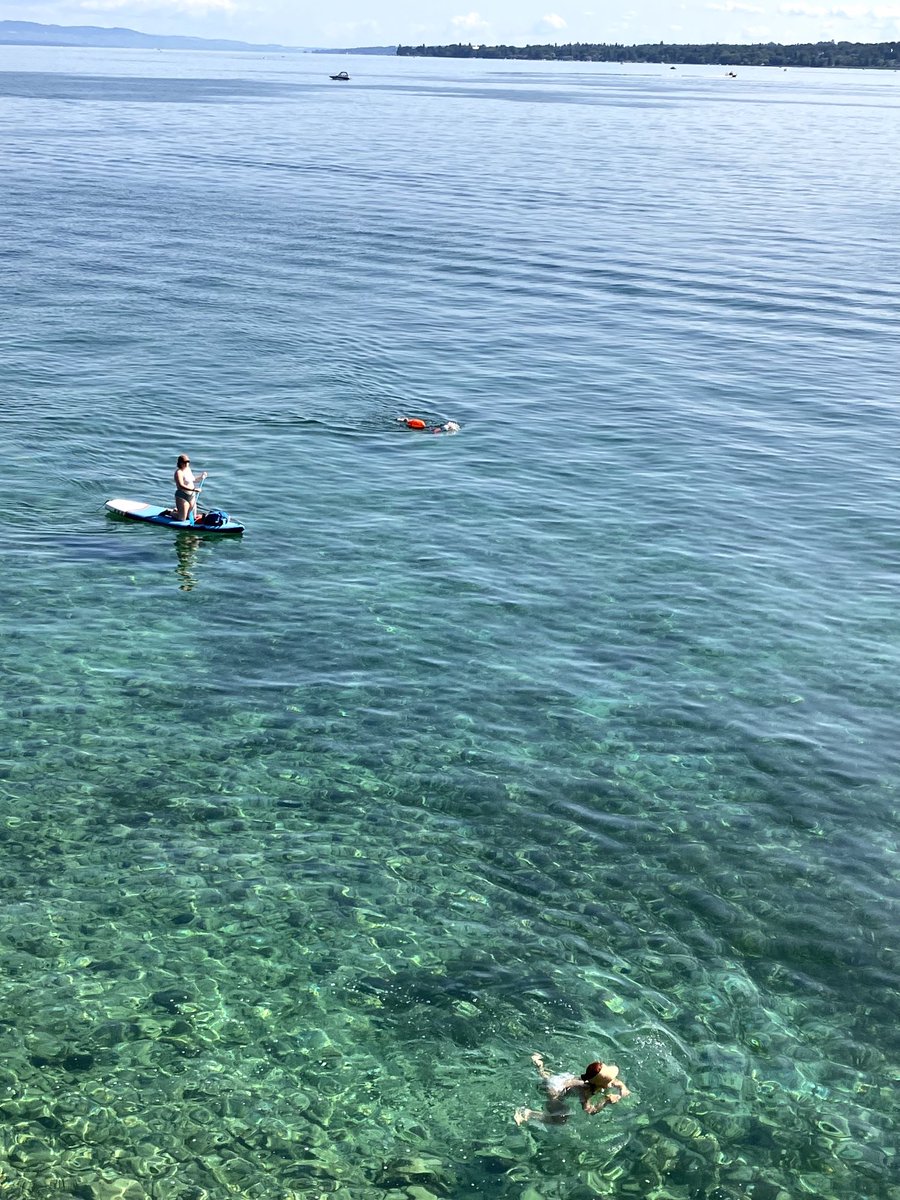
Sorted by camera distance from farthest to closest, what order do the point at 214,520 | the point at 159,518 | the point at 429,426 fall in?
1. the point at 429,426
2. the point at 159,518
3. the point at 214,520

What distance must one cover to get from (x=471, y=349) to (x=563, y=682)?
30.4 m

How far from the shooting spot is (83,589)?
3061 cm

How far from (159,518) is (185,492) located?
1229 mm

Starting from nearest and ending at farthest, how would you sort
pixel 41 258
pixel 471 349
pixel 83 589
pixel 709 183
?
pixel 83 589, pixel 471 349, pixel 41 258, pixel 709 183

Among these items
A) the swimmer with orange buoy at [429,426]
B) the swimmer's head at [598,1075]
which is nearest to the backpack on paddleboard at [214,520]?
the swimmer with orange buoy at [429,426]

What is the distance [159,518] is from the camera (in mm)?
34062

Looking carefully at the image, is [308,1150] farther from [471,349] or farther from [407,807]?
[471,349]

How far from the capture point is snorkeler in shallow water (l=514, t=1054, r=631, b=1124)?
53.0 feet

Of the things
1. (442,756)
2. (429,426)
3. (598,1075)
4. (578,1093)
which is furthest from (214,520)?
(598,1075)

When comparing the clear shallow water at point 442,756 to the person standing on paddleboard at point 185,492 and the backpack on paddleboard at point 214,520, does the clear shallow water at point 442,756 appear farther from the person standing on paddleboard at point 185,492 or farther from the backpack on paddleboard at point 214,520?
the person standing on paddleboard at point 185,492

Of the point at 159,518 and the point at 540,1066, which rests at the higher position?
the point at 159,518

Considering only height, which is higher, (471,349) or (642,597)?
(471,349)

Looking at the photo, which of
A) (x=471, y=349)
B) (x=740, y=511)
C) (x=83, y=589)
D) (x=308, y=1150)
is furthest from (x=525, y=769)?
(x=471, y=349)

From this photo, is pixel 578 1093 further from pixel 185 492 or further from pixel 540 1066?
pixel 185 492
